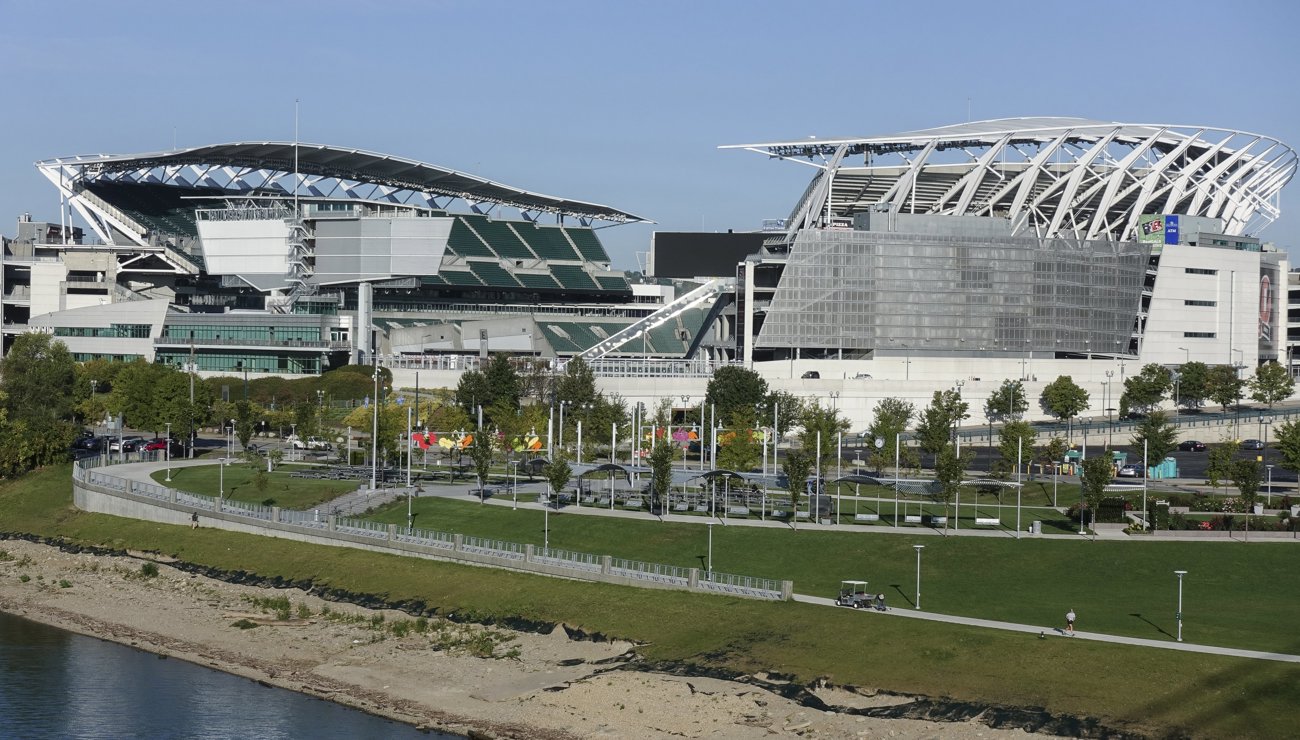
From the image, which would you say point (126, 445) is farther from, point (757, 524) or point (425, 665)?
point (425, 665)

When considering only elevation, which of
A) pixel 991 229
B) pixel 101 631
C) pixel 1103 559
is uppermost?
pixel 991 229

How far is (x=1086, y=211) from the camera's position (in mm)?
186375

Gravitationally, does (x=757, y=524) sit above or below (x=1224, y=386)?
below

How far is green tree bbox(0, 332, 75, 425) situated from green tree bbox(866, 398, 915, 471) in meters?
62.3

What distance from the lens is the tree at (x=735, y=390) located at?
133 metres

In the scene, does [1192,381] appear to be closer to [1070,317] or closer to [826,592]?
[1070,317]

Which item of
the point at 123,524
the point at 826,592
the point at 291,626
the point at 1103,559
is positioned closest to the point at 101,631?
the point at 291,626

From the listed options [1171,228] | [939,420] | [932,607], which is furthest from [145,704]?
[1171,228]

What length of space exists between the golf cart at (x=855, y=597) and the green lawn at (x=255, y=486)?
3876cm

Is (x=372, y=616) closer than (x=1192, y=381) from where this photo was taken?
Yes

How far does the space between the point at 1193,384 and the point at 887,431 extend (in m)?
56.3

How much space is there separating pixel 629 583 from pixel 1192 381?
10108 centimetres

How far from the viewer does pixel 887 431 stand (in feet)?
372

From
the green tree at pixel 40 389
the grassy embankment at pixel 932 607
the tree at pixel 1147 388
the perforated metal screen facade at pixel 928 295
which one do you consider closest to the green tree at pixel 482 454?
the grassy embankment at pixel 932 607
